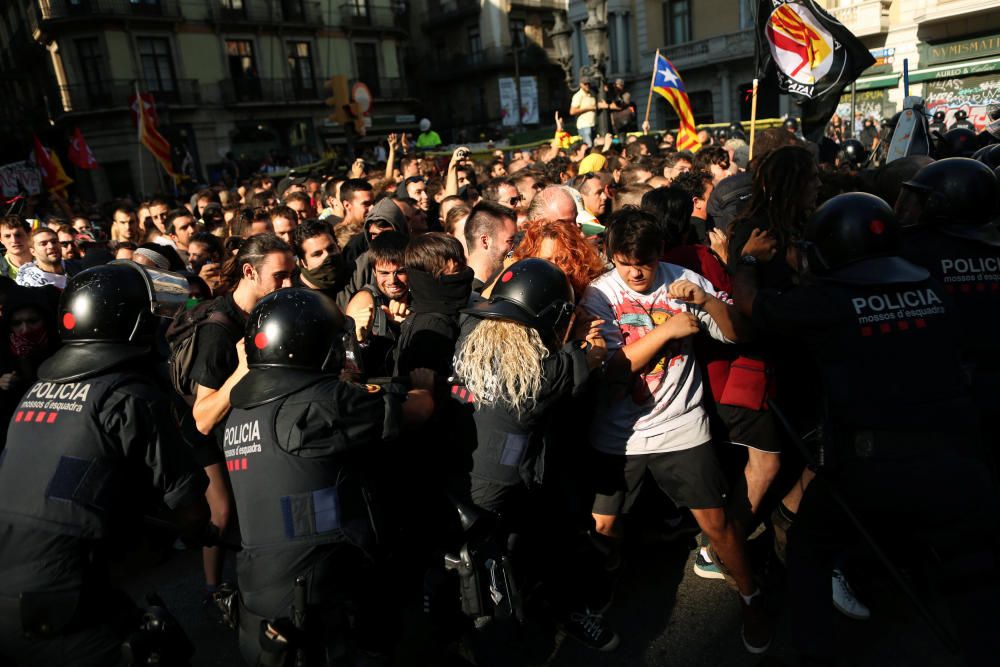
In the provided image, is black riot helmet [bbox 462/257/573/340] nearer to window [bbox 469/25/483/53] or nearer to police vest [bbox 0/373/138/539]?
police vest [bbox 0/373/138/539]

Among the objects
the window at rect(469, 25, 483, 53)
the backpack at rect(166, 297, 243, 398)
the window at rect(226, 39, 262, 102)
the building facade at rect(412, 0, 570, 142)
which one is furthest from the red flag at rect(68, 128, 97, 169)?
the window at rect(469, 25, 483, 53)

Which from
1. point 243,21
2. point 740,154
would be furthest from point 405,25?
point 740,154

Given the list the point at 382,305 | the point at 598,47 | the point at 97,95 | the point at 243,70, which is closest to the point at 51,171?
the point at 598,47

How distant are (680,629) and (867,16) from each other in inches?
1149

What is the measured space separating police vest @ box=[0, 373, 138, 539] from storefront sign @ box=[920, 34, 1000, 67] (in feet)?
95.2

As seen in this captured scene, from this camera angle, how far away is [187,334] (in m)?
3.24

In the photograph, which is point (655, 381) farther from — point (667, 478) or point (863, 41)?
point (863, 41)

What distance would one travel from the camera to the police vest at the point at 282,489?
216 cm

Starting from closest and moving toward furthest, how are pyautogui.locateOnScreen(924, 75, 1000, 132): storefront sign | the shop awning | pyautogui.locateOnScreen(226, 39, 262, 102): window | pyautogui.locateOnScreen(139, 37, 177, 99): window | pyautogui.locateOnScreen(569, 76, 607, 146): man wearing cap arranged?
1. pyautogui.locateOnScreen(569, 76, 607, 146): man wearing cap
2. pyautogui.locateOnScreen(924, 75, 1000, 132): storefront sign
3. the shop awning
4. pyautogui.locateOnScreen(139, 37, 177, 99): window
5. pyautogui.locateOnScreen(226, 39, 262, 102): window

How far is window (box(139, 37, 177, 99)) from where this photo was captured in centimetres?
3331

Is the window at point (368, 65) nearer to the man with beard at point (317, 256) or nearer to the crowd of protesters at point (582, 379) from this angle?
the man with beard at point (317, 256)

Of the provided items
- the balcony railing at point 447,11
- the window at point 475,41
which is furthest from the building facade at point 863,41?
the window at point 475,41

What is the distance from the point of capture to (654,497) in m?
4.20

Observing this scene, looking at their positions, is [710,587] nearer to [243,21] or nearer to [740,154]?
[740,154]
